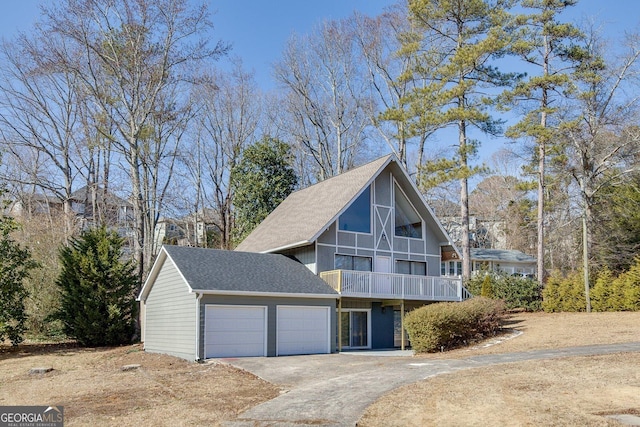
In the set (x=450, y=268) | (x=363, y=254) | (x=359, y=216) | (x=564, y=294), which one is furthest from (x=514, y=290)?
(x=450, y=268)

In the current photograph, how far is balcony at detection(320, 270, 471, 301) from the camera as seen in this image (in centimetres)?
2116

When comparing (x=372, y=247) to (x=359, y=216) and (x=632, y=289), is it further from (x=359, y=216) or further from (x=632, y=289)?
(x=632, y=289)

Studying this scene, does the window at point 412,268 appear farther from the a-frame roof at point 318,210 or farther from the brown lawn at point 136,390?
the brown lawn at point 136,390

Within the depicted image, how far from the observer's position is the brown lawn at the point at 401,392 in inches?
359

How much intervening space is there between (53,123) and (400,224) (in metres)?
22.8

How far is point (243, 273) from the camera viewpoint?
1970cm

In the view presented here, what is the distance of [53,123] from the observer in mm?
33938

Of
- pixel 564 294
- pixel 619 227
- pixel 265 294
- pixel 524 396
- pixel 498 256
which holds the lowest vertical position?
pixel 524 396

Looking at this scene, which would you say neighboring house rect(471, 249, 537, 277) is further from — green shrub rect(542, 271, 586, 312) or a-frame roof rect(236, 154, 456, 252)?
a-frame roof rect(236, 154, 456, 252)

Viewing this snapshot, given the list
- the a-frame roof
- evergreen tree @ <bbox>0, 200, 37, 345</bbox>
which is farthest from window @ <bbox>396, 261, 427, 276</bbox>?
evergreen tree @ <bbox>0, 200, 37, 345</bbox>

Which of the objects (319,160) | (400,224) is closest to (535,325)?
(400,224)

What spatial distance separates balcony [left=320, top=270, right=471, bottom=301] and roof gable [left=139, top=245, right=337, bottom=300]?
0.59 m

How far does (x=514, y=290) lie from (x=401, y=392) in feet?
62.9

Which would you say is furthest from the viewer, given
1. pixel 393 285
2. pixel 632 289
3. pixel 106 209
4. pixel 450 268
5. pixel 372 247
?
pixel 450 268
